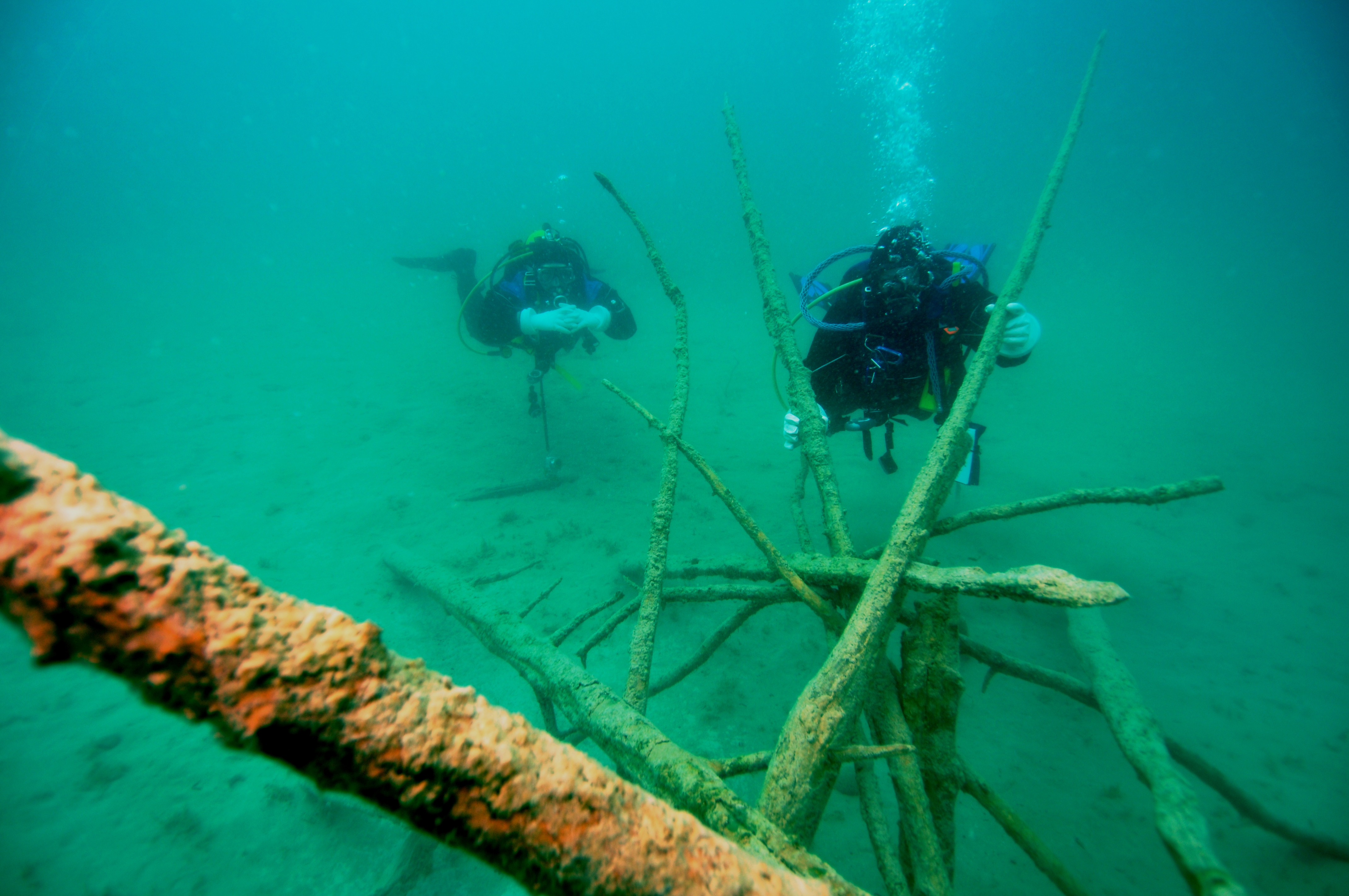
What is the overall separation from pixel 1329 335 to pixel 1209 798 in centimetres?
2954

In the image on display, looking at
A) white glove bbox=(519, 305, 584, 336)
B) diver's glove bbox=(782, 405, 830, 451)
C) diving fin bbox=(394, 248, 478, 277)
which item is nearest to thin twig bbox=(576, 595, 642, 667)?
diver's glove bbox=(782, 405, 830, 451)

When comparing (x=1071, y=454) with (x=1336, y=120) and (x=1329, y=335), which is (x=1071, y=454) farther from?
(x=1336, y=120)

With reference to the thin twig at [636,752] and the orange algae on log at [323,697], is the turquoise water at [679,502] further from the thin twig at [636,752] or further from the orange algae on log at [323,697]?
the orange algae on log at [323,697]

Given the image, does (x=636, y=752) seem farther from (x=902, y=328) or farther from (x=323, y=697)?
(x=902, y=328)

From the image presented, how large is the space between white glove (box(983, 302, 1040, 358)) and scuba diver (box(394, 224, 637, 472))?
439 cm

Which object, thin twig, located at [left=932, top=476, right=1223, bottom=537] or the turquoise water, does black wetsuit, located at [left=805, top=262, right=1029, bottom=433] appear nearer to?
thin twig, located at [left=932, top=476, right=1223, bottom=537]

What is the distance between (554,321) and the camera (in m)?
6.01

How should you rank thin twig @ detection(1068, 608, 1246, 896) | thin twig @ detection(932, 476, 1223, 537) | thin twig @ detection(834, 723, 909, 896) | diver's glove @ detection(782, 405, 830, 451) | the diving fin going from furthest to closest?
the diving fin < diver's glove @ detection(782, 405, 830, 451) < thin twig @ detection(932, 476, 1223, 537) < thin twig @ detection(834, 723, 909, 896) < thin twig @ detection(1068, 608, 1246, 896)

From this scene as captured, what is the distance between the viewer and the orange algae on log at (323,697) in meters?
0.48

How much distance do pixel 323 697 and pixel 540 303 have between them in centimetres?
664

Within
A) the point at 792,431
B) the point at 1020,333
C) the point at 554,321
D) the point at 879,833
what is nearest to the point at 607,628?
the point at 879,833

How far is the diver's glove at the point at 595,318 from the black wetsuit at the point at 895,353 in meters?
2.98

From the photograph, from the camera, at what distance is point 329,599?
16.0 feet

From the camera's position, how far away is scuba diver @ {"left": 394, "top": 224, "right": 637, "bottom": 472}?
260 inches
